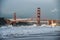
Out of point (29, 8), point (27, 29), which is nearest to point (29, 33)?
point (27, 29)

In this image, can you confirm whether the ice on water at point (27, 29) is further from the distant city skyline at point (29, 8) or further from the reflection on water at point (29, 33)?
the distant city skyline at point (29, 8)

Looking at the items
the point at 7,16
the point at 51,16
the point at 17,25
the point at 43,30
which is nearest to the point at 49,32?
the point at 43,30

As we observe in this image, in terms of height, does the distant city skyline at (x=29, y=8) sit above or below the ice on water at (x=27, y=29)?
above

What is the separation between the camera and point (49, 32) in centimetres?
170

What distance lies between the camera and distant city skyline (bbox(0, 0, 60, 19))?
168cm

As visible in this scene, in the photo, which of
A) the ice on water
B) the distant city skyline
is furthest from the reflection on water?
the distant city skyline

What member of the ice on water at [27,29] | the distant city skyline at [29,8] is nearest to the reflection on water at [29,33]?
the ice on water at [27,29]

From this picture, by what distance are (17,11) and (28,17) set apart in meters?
0.13

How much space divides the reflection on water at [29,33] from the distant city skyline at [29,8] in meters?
0.13

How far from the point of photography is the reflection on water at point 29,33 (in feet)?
5.46

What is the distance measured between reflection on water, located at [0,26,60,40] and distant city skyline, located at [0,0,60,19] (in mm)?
126

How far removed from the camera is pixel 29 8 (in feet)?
5.58

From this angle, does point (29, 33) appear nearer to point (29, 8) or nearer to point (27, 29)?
point (27, 29)

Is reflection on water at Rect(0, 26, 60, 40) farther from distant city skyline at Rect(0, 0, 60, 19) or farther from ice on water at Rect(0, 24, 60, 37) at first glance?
distant city skyline at Rect(0, 0, 60, 19)
